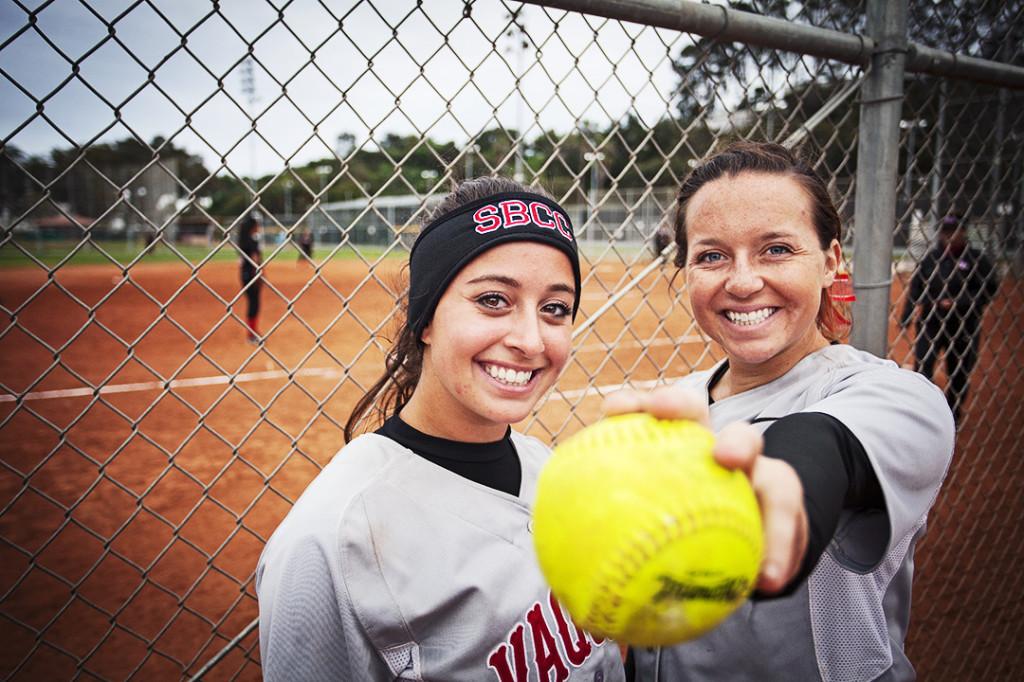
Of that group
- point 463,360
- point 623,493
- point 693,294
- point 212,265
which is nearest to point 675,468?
point 623,493

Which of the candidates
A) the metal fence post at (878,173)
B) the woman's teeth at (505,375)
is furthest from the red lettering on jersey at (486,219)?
the metal fence post at (878,173)

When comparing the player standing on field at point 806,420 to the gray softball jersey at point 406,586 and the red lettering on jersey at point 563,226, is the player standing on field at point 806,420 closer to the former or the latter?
the red lettering on jersey at point 563,226

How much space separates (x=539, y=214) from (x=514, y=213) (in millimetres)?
66

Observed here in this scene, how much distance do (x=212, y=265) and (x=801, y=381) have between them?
2998 cm

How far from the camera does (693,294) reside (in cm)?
152

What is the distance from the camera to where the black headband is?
1400 mm

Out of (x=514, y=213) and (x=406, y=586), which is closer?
(x=406, y=586)

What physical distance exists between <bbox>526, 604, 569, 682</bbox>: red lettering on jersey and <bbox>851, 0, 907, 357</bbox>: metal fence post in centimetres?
144

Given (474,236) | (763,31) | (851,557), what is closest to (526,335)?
(474,236)

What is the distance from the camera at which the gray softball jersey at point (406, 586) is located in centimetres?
116

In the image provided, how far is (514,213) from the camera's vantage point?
1433mm

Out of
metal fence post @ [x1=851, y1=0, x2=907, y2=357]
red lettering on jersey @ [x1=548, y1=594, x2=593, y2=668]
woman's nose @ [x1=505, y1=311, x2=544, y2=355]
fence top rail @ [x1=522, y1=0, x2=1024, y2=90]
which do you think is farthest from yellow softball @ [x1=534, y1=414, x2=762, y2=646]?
metal fence post @ [x1=851, y1=0, x2=907, y2=357]

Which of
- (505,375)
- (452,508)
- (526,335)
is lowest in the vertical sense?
(452,508)

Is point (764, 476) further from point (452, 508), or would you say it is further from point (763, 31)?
point (763, 31)
